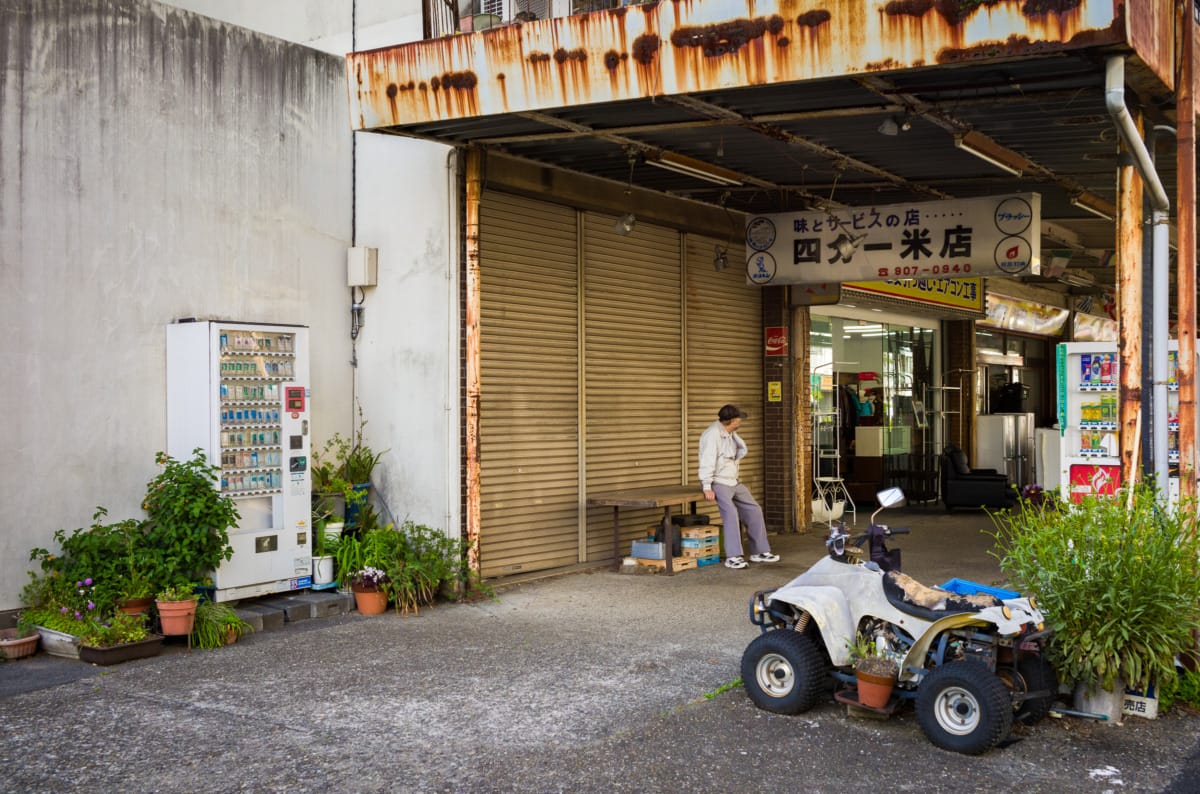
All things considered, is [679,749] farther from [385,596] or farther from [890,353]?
[890,353]

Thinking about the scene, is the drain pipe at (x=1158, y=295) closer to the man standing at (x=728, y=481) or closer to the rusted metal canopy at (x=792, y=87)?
the rusted metal canopy at (x=792, y=87)

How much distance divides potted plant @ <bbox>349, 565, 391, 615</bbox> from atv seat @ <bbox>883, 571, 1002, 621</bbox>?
4933 millimetres

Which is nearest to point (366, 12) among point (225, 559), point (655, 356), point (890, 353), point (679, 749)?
point (655, 356)

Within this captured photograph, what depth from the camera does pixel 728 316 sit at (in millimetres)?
14336

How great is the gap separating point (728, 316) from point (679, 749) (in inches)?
346

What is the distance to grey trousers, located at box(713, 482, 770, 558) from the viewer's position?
12.2 metres

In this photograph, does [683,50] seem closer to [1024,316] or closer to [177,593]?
[177,593]

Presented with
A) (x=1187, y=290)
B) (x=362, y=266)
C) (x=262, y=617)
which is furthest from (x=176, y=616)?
(x=1187, y=290)

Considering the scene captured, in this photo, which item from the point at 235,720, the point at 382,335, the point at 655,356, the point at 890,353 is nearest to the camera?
the point at 235,720

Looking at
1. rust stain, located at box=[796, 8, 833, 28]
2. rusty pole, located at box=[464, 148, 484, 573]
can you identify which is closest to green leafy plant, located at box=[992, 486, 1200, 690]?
rust stain, located at box=[796, 8, 833, 28]

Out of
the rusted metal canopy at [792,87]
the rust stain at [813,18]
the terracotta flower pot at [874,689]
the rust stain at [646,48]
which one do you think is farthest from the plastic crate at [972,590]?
the rust stain at [646,48]

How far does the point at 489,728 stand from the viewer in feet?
21.5

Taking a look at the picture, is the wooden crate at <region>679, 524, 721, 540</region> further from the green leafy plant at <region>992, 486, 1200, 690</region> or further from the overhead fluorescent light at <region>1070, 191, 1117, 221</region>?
the green leafy plant at <region>992, 486, 1200, 690</region>

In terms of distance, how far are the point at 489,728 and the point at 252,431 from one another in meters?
4.21
